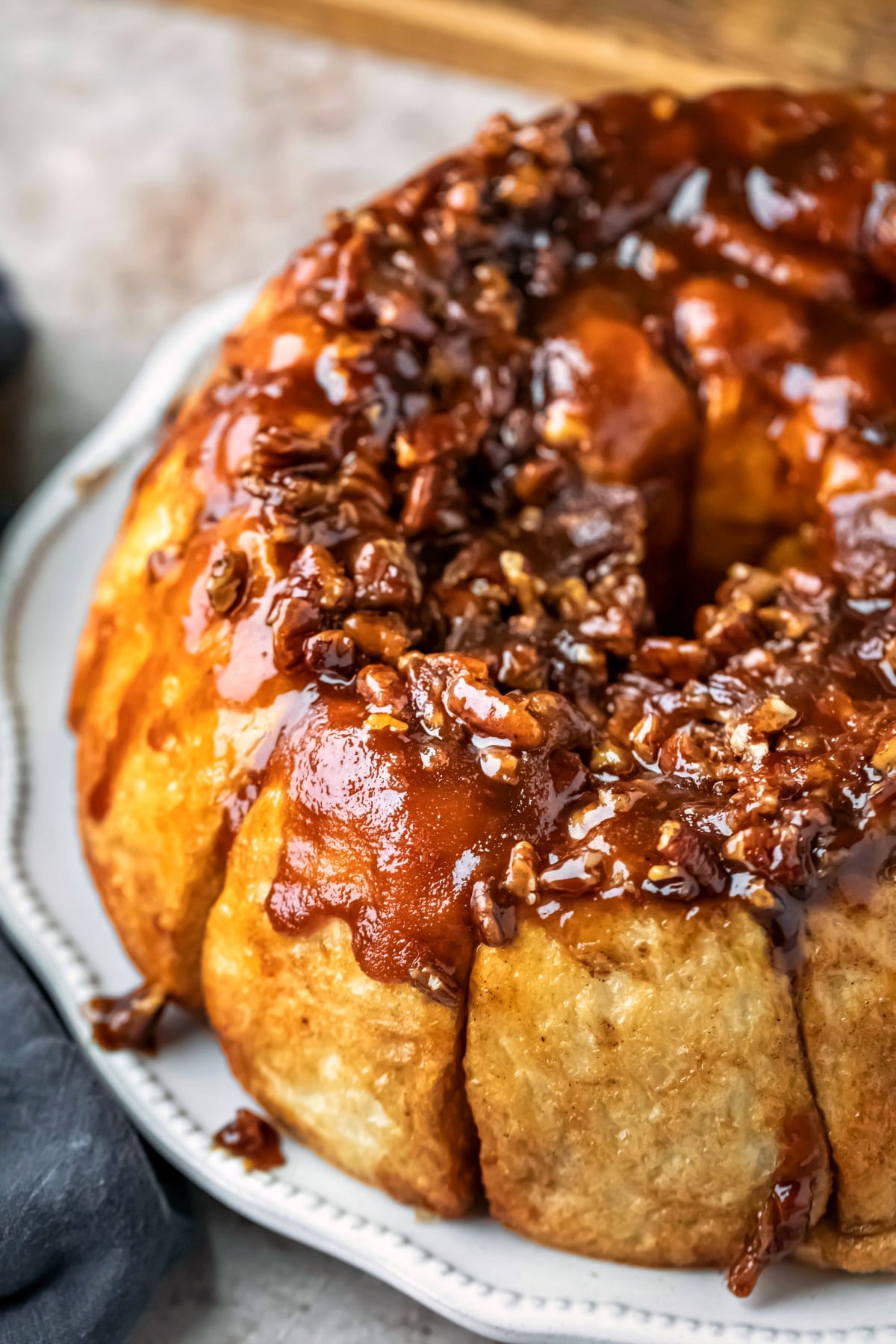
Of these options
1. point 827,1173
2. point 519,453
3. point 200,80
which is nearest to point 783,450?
point 519,453

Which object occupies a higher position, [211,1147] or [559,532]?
[559,532]

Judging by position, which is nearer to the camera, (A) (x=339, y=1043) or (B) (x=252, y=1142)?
(A) (x=339, y=1043)

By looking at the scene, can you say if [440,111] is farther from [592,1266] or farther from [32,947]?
[592,1266]

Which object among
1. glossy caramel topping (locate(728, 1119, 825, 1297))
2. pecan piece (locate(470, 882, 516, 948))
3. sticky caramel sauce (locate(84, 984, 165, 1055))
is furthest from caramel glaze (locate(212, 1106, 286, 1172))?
glossy caramel topping (locate(728, 1119, 825, 1297))

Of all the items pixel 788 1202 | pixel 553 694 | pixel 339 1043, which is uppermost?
pixel 553 694

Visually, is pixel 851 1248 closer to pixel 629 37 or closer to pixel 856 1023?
pixel 856 1023

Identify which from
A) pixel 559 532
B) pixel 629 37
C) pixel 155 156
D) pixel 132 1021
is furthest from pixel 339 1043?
pixel 629 37
